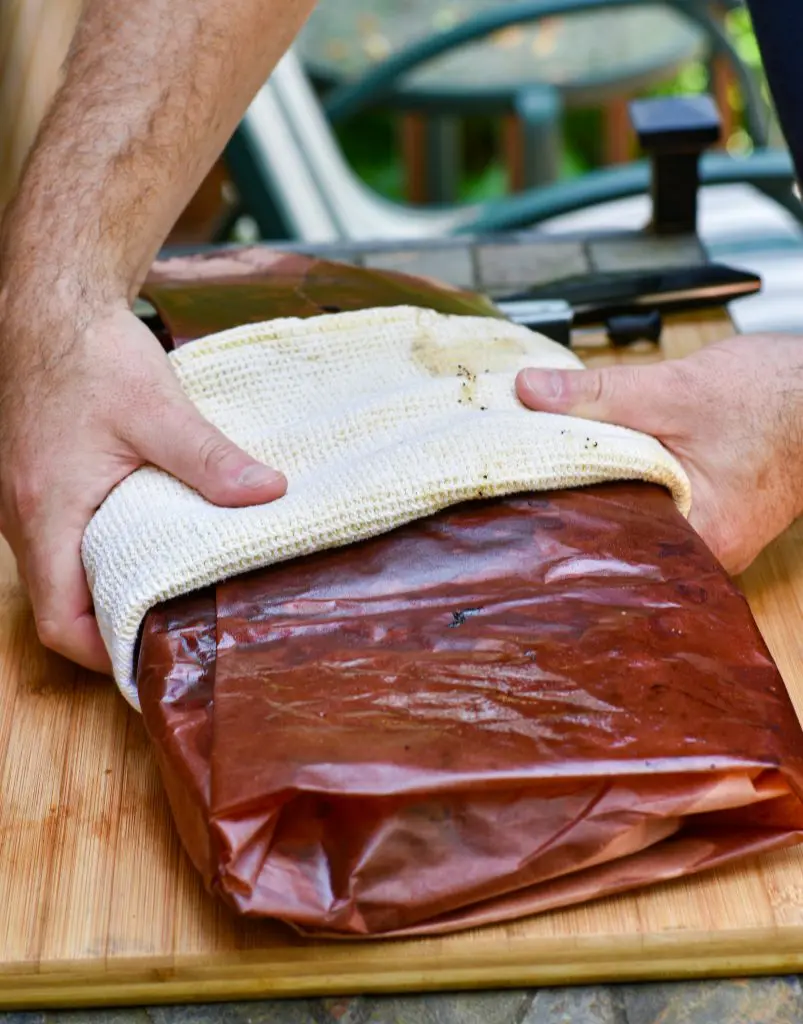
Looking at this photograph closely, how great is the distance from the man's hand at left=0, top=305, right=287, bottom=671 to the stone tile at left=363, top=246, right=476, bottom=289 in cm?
49

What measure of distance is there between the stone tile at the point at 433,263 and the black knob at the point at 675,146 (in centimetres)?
23

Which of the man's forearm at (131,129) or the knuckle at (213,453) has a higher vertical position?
the man's forearm at (131,129)

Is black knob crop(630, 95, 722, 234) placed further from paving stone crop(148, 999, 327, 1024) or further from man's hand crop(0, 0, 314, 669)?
paving stone crop(148, 999, 327, 1024)

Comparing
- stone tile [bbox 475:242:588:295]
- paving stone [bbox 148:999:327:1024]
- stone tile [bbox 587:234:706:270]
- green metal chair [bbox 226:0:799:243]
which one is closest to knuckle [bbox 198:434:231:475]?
paving stone [bbox 148:999:327:1024]

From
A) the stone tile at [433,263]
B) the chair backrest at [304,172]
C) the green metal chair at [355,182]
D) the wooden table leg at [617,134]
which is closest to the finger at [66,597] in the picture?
the stone tile at [433,263]

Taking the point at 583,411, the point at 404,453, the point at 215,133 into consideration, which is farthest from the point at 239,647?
the point at 215,133

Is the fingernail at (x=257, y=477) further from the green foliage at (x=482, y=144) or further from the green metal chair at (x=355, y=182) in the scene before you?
the green foliage at (x=482, y=144)

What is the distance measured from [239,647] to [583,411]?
31 cm

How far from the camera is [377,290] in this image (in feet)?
3.58

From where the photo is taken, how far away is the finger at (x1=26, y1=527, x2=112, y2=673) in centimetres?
86

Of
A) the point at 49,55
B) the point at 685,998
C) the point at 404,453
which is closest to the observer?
the point at 685,998

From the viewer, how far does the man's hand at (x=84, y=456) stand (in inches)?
32.5

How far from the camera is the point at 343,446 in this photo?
0.85 metres

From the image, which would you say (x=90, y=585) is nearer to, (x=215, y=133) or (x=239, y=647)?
(x=239, y=647)
